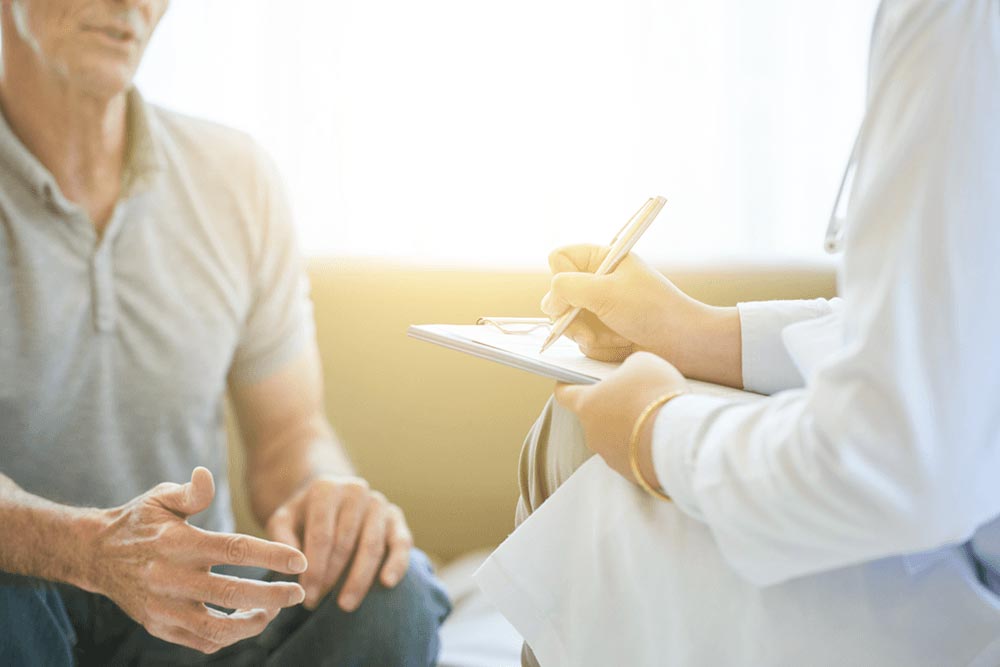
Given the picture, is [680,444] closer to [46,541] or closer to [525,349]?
[525,349]

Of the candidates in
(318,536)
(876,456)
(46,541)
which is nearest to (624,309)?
(876,456)

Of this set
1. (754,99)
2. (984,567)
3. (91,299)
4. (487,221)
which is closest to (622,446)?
(984,567)

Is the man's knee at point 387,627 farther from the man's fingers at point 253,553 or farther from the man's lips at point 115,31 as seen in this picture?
the man's lips at point 115,31

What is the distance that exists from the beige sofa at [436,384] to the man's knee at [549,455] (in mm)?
511

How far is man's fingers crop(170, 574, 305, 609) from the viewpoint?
699mm

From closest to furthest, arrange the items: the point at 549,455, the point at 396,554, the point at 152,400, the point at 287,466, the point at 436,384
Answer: the point at 549,455, the point at 396,554, the point at 152,400, the point at 287,466, the point at 436,384

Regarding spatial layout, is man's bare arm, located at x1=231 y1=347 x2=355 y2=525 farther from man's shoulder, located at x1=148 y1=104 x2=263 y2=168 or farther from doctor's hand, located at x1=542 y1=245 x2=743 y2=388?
doctor's hand, located at x1=542 y1=245 x2=743 y2=388

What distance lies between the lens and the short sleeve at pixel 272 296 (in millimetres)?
1137

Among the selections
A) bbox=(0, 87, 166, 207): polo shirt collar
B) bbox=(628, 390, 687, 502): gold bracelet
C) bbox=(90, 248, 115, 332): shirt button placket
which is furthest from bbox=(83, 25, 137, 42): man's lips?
bbox=(628, 390, 687, 502): gold bracelet

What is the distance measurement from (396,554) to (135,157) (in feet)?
1.92

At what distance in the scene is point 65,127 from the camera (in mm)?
985

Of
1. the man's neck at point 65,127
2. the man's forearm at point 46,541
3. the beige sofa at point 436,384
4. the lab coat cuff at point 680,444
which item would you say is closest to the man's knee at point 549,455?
the lab coat cuff at point 680,444

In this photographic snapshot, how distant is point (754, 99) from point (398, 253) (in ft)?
2.09

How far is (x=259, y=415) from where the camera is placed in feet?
3.77
